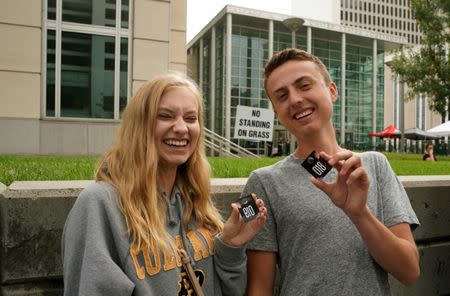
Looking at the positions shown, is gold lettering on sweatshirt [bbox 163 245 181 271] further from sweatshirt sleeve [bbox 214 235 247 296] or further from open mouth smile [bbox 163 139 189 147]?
open mouth smile [bbox 163 139 189 147]

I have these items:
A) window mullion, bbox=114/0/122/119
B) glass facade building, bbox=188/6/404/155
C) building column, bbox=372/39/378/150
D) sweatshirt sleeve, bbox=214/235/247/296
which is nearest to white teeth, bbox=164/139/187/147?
sweatshirt sleeve, bbox=214/235/247/296

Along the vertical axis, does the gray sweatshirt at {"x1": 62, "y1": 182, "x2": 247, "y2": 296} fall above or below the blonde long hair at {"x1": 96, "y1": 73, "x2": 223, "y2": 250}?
below

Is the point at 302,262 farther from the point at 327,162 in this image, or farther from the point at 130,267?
the point at 130,267

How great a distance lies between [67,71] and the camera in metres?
13.4

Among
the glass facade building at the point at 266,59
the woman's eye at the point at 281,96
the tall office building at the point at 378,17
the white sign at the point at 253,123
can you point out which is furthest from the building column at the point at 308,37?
the tall office building at the point at 378,17

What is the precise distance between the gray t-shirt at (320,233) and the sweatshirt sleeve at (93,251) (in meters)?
0.79

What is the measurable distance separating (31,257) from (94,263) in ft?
3.14

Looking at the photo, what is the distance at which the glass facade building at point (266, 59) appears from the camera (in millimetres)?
54094

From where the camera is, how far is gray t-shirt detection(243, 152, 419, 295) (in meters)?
2.17

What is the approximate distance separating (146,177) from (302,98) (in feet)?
3.08

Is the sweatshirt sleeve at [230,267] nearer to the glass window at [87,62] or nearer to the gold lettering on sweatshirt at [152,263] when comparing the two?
the gold lettering on sweatshirt at [152,263]

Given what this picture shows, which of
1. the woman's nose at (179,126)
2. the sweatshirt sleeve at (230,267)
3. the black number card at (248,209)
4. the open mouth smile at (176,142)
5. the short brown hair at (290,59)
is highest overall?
the short brown hair at (290,59)

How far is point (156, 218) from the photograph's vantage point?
2119 millimetres

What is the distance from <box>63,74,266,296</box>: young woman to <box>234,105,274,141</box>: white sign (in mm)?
3896
